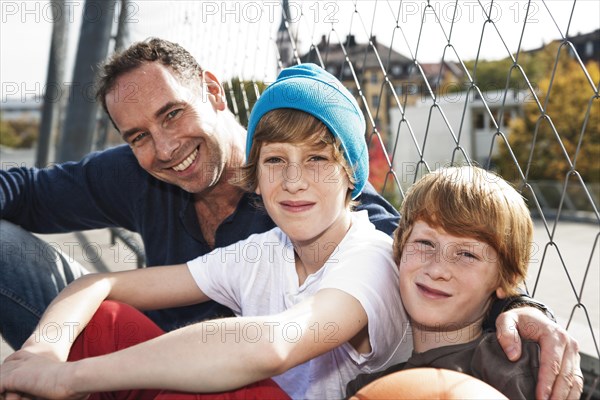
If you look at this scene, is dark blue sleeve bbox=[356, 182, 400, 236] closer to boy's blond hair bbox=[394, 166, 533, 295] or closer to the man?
the man

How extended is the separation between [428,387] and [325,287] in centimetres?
35

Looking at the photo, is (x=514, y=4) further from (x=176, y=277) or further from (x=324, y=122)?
(x=176, y=277)

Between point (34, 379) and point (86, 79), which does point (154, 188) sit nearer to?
point (34, 379)

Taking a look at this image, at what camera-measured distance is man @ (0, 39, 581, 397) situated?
7.52 ft

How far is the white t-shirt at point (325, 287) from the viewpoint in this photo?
62.6 inches

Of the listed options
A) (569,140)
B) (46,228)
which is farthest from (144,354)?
(569,140)

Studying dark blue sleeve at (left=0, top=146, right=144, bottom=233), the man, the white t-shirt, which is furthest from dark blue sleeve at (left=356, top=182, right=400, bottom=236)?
dark blue sleeve at (left=0, top=146, right=144, bottom=233)

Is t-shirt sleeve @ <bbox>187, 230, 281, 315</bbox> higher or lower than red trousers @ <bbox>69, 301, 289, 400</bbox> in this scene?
higher

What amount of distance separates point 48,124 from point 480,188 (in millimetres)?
3791

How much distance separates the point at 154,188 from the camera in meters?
2.53

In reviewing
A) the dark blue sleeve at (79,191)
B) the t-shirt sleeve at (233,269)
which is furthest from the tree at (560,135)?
the t-shirt sleeve at (233,269)

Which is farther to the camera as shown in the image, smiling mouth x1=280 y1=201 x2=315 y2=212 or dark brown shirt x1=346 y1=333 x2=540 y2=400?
smiling mouth x1=280 y1=201 x2=315 y2=212

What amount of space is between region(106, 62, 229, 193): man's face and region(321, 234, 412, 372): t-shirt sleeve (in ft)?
2.66

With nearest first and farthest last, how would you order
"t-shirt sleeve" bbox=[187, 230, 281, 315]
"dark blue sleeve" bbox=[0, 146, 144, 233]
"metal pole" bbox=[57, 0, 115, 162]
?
1. "t-shirt sleeve" bbox=[187, 230, 281, 315]
2. "dark blue sleeve" bbox=[0, 146, 144, 233]
3. "metal pole" bbox=[57, 0, 115, 162]
